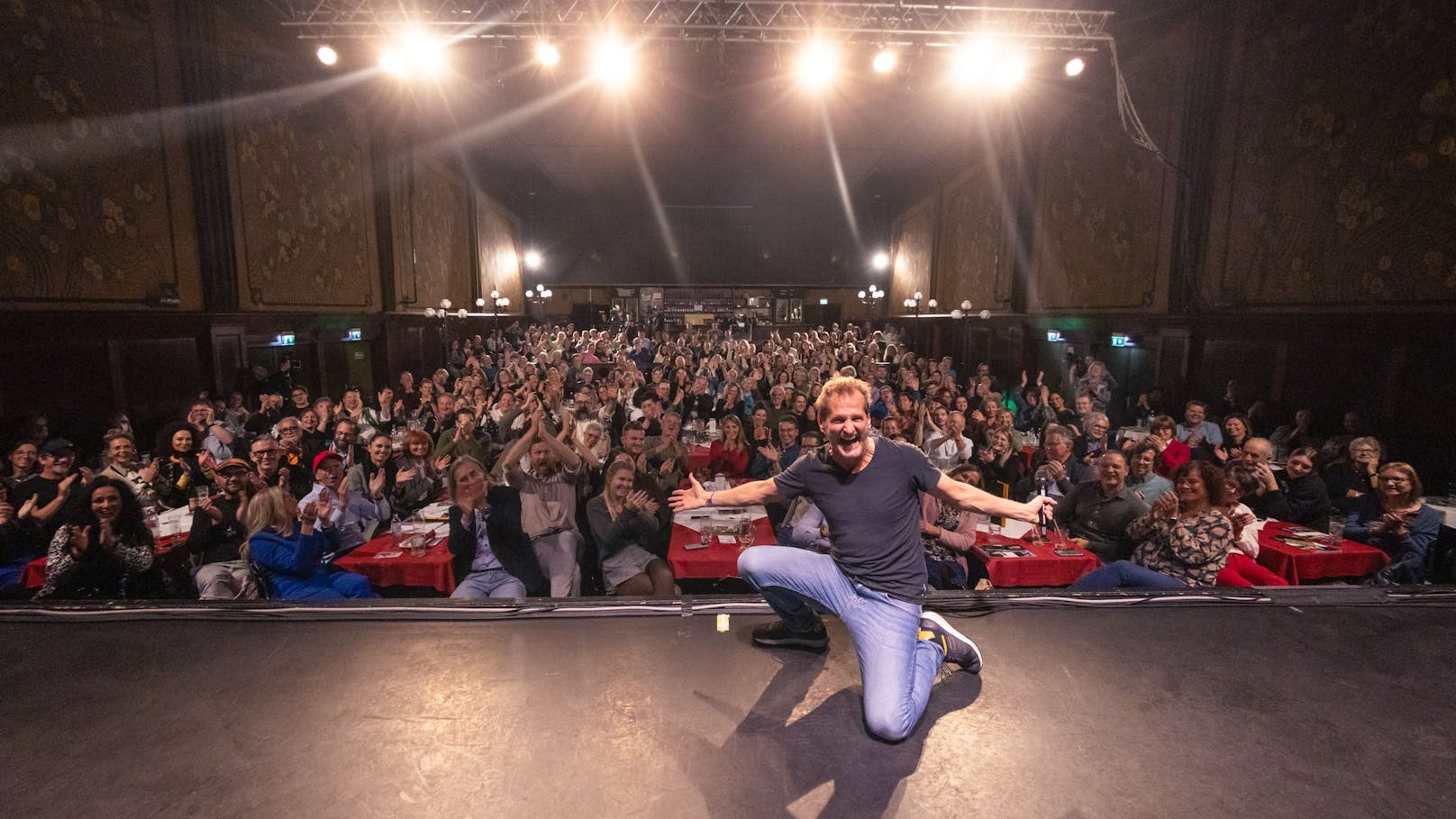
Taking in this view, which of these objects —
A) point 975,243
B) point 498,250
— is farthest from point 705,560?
point 498,250

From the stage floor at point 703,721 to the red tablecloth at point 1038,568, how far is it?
0.63 metres

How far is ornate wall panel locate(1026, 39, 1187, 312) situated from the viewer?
8.03 meters

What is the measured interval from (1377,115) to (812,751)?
749cm

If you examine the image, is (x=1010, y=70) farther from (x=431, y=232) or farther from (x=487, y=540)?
(x=431, y=232)

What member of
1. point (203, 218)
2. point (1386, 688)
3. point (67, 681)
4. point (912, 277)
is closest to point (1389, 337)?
point (1386, 688)

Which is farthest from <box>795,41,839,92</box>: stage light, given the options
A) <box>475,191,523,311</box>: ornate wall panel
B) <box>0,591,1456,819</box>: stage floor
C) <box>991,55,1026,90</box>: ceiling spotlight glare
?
<box>475,191,523,311</box>: ornate wall panel

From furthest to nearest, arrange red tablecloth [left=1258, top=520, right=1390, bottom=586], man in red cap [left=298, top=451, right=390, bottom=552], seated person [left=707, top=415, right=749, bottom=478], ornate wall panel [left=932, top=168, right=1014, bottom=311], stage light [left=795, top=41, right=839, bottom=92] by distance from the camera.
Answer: ornate wall panel [left=932, top=168, right=1014, bottom=311], stage light [left=795, top=41, right=839, bottom=92], seated person [left=707, top=415, right=749, bottom=478], man in red cap [left=298, top=451, right=390, bottom=552], red tablecloth [left=1258, top=520, right=1390, bottom=586]

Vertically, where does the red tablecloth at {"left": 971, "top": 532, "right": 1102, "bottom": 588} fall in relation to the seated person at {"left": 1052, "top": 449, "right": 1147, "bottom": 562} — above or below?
below

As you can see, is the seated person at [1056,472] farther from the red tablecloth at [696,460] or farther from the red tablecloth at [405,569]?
the red tablecloth at [405,569]

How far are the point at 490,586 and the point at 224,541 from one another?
160 centimetres

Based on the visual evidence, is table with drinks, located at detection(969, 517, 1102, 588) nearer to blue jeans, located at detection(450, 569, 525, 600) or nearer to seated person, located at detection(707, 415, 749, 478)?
seated person, located at detection(707, 415, 749, 478)

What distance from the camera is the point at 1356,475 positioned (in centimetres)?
479

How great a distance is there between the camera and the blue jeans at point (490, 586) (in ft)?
12.0

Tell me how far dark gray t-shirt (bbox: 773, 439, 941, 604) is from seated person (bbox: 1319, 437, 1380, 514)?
13.6 feet
